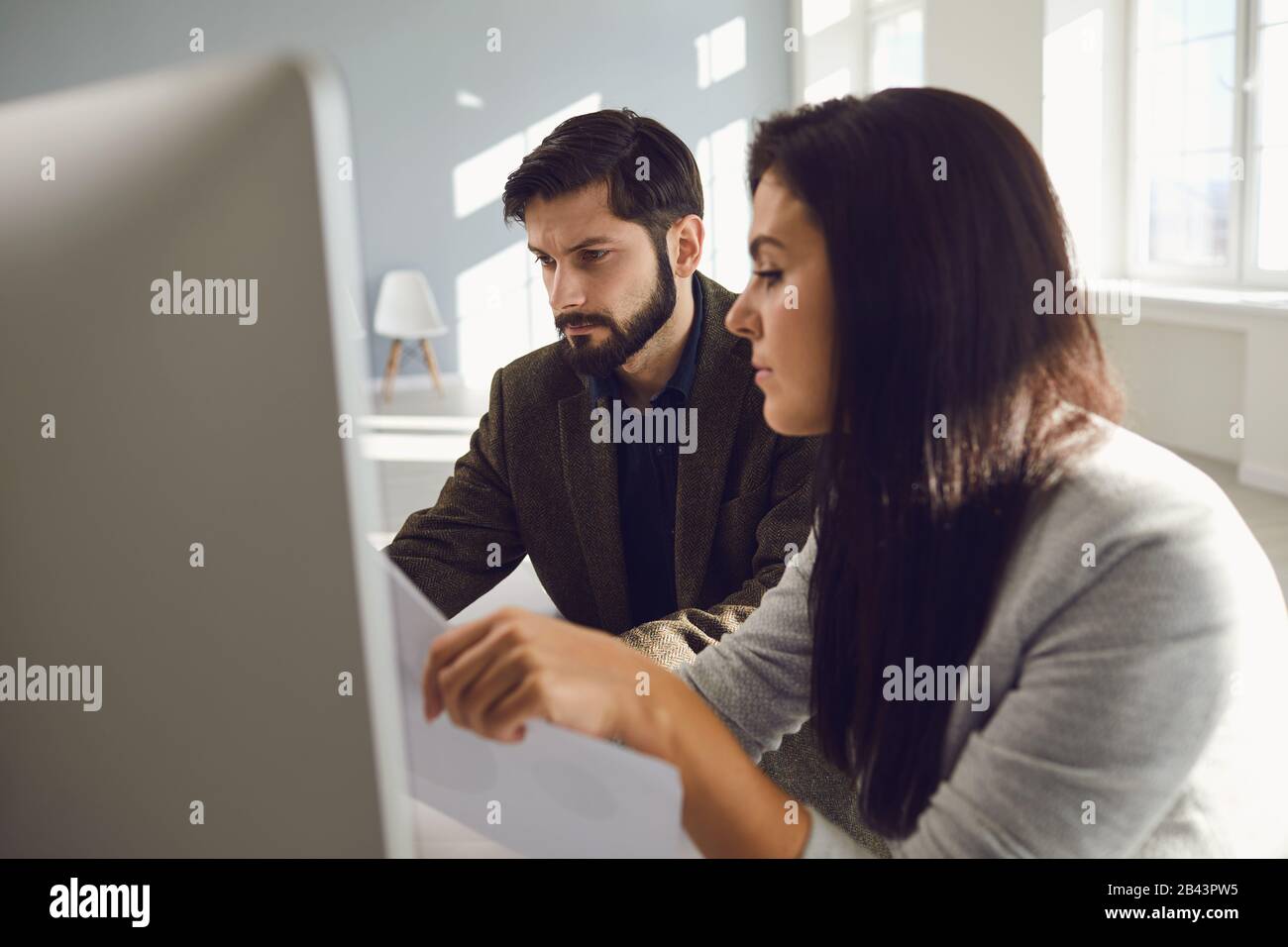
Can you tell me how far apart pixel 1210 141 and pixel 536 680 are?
6143mm

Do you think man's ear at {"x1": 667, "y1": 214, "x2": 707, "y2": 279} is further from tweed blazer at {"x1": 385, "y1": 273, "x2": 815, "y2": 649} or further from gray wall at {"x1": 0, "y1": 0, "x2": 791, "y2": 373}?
gray wall at {"x1": 0, "y1": 0, "x2": 791, "y2": 373}

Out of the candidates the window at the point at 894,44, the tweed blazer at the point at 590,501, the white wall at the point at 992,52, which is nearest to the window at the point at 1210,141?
the white wall at the point at 992,52

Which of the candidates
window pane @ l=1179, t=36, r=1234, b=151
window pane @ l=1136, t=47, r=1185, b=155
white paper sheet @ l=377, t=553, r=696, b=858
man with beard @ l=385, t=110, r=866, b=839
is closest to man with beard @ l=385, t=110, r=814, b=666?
man with beard @ l=385, t=110, r=866, b=839

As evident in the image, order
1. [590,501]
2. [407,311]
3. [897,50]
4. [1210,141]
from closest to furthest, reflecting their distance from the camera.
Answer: [590,501] → [1210,141] → [407,311] → [897,50]

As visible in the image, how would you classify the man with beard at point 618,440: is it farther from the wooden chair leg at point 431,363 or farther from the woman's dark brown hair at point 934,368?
the wooden chair leg at point 431,363

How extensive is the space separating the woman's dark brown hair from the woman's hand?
7.9 inches

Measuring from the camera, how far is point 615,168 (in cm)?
184

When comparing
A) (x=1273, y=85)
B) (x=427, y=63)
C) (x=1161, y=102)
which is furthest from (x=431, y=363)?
(x=1273, y=85)

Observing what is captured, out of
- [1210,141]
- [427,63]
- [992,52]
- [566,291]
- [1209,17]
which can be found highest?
[427,63]

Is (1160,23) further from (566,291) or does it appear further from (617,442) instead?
(617,442)

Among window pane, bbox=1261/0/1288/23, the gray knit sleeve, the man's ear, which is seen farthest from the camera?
window pane, bbox=1261/0/1288/23

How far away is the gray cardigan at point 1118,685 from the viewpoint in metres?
0.74

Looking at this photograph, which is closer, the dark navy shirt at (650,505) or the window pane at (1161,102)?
the dark navy shirt at (650,505)

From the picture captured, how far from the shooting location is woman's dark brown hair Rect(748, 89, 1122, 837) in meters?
0.84
